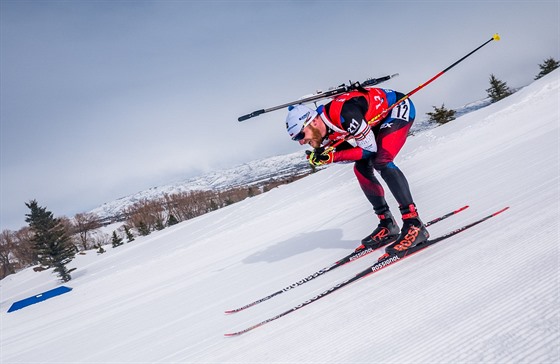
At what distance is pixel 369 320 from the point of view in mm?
1985

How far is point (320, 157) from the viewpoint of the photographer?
3.50 metres

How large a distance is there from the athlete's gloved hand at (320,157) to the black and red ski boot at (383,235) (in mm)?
1118

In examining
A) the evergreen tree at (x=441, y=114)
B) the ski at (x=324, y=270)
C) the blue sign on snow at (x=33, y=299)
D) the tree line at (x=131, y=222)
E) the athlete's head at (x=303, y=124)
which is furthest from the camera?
the tree line at (x=131, y=222)

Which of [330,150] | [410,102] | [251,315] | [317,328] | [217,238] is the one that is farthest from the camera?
[217,238]

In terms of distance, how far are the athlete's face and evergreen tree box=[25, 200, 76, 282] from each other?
38.0 meters

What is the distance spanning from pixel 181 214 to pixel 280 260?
75.1 metres

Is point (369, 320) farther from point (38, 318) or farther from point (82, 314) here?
point (38, 318)

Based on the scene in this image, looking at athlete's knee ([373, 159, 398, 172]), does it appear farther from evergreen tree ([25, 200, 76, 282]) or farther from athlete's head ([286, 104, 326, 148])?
evergreen tree ([25, 200, 76, 282])

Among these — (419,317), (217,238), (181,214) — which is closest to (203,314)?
(419,317)

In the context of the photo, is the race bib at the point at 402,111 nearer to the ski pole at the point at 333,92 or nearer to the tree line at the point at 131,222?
the ski pole at the point at 333,92

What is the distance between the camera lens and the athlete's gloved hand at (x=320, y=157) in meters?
3.49

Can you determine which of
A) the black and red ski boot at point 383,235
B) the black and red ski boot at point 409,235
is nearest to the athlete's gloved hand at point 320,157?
the black and red ski boot at point 409,235

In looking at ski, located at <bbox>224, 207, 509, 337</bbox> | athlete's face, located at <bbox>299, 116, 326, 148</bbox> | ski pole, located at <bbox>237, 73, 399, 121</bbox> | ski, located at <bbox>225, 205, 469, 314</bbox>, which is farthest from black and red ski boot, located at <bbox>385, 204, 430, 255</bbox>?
ski pole, located at <bbox>237, 73, 399, 121</bbox>

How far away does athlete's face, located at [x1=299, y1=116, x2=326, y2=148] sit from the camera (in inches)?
136
